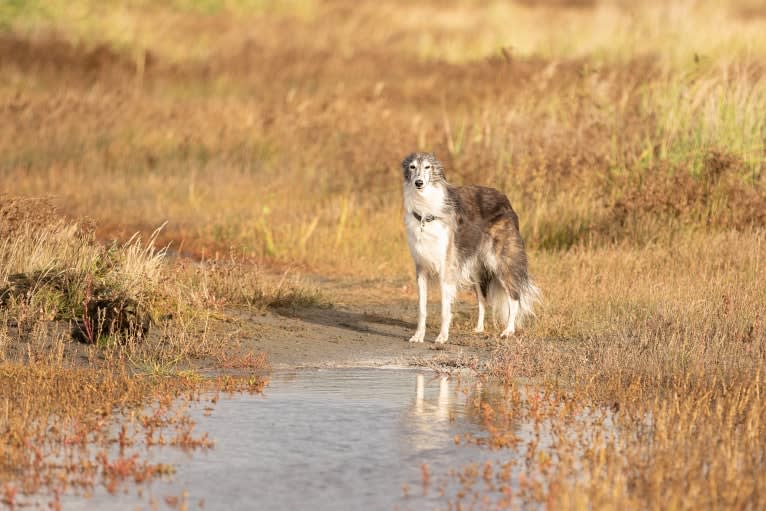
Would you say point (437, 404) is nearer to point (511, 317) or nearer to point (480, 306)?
point (511, 317)

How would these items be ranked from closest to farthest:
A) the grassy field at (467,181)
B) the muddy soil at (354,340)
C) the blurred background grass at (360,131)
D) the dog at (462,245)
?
the grassy field at (467,181) < the muddy soil at (354,340) < the dog at (462,245) < the blurred background grass at (360,131)

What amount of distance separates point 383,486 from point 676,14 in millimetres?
18499

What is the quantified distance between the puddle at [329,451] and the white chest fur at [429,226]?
6.73 ft

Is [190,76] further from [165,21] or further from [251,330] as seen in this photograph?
[251,330]

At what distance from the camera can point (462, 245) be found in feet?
38.6

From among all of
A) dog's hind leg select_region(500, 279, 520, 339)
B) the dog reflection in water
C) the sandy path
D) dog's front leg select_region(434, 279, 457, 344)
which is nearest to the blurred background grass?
the sandy path

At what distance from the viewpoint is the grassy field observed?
9.02 m

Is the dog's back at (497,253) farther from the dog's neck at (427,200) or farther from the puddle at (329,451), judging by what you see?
the puddle at (329,451)

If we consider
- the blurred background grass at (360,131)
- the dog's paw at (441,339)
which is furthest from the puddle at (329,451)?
the blurred background grass at (360,131)

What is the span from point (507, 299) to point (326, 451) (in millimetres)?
5004

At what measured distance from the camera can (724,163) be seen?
16.2 metres

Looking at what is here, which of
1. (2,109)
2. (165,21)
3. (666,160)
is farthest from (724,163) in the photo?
(165,21)

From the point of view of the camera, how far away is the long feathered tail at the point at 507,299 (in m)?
12.1

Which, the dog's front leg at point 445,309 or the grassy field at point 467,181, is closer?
the grassy field at point 467,181
